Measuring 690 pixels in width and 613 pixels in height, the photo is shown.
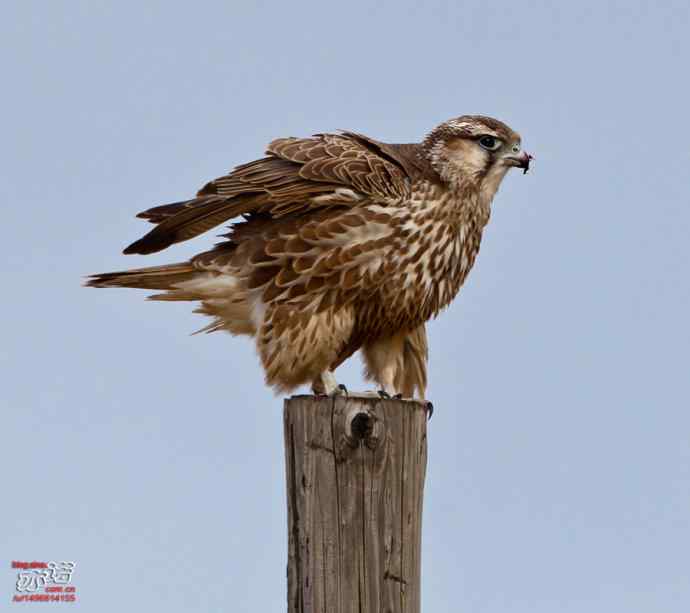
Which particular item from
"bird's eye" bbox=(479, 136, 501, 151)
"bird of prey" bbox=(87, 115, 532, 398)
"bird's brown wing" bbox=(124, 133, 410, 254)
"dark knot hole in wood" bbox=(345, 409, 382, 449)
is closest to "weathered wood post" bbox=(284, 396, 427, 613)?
"dark knot hole in wood" bbox=(345, 409, 382, 449)

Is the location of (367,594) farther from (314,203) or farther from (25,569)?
(25,569)

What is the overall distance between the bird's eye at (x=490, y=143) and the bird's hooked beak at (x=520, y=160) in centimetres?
8

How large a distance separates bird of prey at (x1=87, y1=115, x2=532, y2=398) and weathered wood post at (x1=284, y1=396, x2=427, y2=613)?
1.34 metres

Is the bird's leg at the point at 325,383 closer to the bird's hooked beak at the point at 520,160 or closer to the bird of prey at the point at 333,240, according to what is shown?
the bird of prey at the point at 333,240

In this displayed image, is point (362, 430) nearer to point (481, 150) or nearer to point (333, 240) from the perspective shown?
point (333, 240)

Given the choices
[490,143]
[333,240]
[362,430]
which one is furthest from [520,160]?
[362,430]

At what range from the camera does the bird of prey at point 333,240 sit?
5832 mm

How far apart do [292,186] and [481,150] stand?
1.06 meters

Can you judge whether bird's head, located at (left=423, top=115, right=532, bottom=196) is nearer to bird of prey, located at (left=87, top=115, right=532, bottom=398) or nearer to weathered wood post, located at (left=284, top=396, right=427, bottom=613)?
bird of prey, located at (left=87, top=115, right=532, bottom=398)

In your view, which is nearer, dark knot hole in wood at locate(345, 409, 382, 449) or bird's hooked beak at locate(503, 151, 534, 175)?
dark knot hole in wood at locate(345, 409, 382, 449)

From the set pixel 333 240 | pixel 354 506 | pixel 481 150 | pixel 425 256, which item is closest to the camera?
pixel 354 506

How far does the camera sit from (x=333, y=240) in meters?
5.79

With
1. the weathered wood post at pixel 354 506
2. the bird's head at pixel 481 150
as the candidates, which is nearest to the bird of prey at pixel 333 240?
the bird's head at pixel 481 150

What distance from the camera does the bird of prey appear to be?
19.1 ft
